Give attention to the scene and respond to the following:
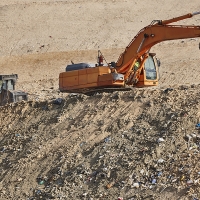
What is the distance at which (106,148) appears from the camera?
41.9 feet

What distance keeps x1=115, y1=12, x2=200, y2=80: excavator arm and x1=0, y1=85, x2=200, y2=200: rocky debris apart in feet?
5.47

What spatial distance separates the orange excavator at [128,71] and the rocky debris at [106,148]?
47.3 inches

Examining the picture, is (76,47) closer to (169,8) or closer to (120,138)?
(169,8)

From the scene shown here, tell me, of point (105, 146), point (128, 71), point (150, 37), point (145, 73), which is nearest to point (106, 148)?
point (105, 146)

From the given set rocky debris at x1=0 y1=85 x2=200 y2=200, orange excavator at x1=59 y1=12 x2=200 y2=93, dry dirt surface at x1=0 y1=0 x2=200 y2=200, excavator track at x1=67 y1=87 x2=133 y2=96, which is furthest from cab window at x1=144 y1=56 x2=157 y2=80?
rocky debris at x1=0 y1=85 x2=200 y2=200

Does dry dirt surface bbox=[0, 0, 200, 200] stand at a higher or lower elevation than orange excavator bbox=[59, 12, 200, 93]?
lower

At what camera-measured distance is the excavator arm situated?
1537 centimetres

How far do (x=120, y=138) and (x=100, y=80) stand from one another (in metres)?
4.12

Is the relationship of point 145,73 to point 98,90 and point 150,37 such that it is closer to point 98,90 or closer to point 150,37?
point 150,37

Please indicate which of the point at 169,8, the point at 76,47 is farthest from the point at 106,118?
the point at 169,8

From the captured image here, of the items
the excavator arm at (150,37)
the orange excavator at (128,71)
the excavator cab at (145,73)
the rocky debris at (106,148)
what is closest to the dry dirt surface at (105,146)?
the rocky debris at (106,148)

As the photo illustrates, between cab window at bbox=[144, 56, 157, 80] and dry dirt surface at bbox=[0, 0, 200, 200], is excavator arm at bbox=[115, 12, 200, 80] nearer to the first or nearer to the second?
cab window at bbox=[144, 56, 157, 80]

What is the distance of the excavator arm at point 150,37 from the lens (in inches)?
605

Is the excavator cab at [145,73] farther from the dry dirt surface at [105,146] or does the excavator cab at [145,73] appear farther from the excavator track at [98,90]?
the dry dirt surface at [105,146]
